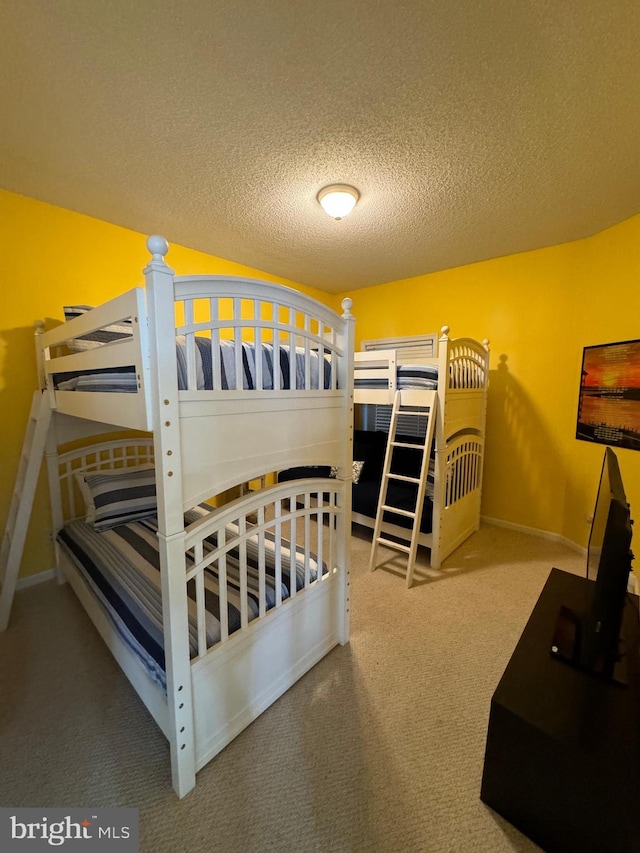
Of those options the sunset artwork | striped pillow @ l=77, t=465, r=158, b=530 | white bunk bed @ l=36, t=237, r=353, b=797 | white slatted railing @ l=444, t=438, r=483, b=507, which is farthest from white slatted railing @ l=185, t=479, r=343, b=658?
the sunset artwork

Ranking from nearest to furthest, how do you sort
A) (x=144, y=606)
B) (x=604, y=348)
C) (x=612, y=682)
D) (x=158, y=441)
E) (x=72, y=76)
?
(x=158, y=441) → (x=612, y=682) → (x=72, y=76) → (x=144, y=606) → (x=604, y=348)

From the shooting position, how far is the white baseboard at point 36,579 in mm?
2278

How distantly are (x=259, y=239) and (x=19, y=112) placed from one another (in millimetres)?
1548

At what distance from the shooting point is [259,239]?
2.77 meters

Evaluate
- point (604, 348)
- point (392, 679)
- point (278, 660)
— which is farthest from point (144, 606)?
point (604, 348)

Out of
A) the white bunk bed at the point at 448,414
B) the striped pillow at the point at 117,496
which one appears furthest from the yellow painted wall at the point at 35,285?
the white bunk bed at the point at 448,414

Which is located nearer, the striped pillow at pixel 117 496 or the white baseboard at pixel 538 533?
the striped pillow at pixel 117 496

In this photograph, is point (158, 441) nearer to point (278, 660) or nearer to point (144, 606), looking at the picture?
point (144, 606)

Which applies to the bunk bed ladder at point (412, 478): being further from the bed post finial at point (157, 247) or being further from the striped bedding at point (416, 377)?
the bed post finial at point (157, 247)

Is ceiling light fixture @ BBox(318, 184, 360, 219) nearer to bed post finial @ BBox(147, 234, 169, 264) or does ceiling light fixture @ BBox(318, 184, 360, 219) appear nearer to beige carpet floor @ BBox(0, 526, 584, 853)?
bed post finial @ BBox(147, 234, 169, 264)

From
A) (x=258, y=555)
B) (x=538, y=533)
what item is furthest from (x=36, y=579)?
(x=538, y=533)

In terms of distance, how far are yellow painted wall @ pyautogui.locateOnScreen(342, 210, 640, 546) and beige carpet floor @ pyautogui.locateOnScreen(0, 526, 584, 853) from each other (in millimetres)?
1397

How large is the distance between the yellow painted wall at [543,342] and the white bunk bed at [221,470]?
7.37 ft

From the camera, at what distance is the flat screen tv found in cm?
101
